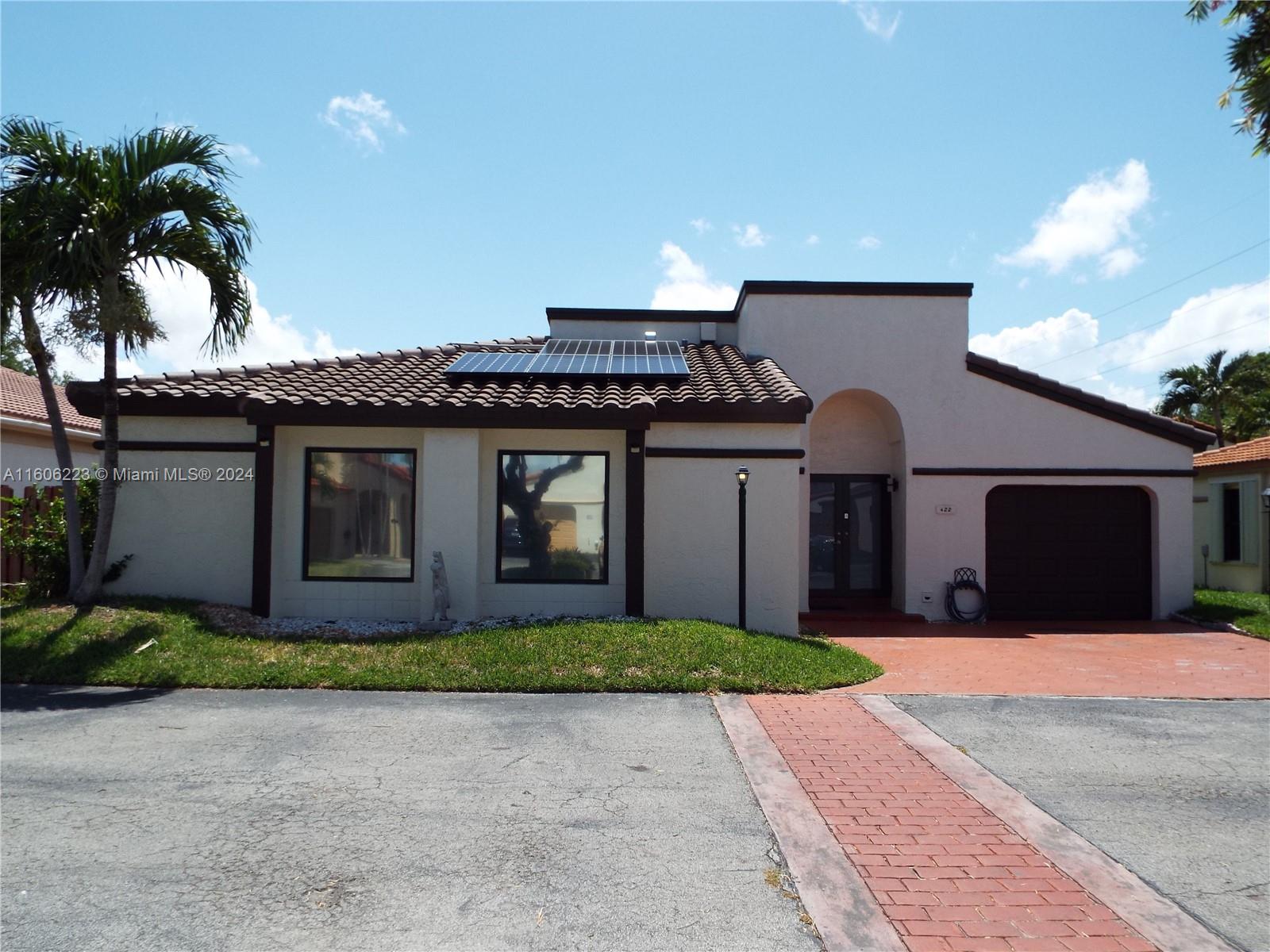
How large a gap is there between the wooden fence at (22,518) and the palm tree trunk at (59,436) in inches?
75.2

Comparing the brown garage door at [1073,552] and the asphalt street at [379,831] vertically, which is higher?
the brown garage door at [1073,552]

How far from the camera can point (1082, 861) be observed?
15.0 ft

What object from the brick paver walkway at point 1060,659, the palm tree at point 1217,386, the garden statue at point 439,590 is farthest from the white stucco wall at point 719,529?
the palm tree at point 1217,386

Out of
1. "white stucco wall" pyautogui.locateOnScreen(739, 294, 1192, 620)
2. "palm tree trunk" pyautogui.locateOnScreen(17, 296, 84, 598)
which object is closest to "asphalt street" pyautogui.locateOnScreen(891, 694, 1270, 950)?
"white stucco wall" pyautogui.locateOnScreen(739, 294, 1192, 620)

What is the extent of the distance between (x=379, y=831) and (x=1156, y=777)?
5.44m

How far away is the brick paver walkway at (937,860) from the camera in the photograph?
381cm

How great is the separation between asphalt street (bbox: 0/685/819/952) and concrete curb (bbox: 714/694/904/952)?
0.37 ft

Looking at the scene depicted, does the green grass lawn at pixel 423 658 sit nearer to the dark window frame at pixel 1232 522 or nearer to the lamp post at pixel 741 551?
the lamp post at pixel 741 551

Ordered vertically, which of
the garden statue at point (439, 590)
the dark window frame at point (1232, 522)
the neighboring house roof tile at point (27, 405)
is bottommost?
the garden statue at point (439, 590)

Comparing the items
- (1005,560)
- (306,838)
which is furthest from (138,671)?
(1005,560)

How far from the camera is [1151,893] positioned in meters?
4.23

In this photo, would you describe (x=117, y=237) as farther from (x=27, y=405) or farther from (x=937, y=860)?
(x=27, y=405)

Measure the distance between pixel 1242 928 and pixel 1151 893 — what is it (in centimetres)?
40

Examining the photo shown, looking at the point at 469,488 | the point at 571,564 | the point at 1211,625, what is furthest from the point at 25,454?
the point at 1211,625
